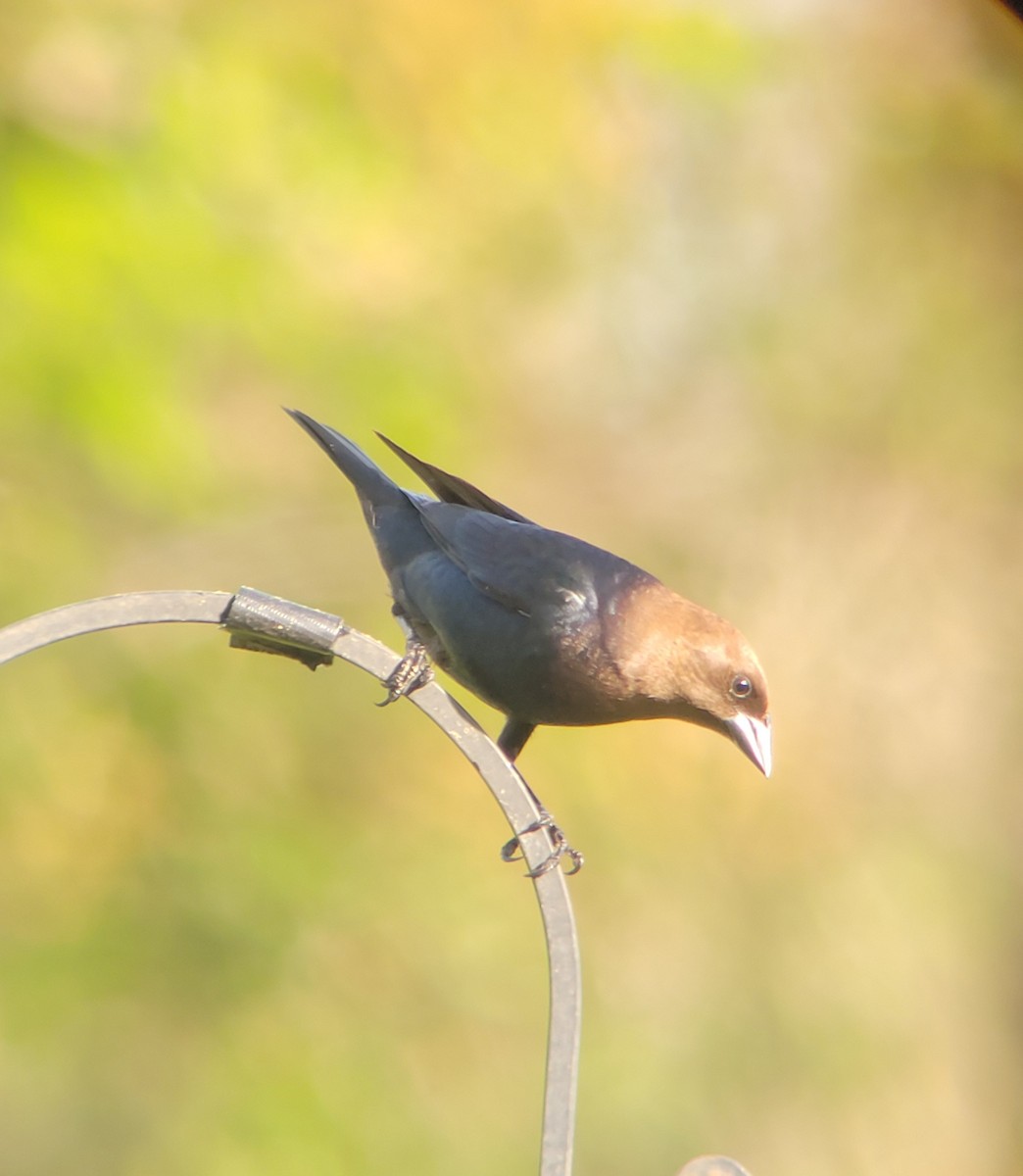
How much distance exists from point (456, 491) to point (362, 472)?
271mm

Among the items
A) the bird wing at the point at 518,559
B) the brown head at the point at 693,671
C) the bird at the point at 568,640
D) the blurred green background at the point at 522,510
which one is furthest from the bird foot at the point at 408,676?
the blurred green background at the point at 522,510

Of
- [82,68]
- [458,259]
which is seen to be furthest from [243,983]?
[82,68]

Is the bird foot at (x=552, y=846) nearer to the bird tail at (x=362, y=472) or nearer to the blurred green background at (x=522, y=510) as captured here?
the bird tail at (x=362, y=472)

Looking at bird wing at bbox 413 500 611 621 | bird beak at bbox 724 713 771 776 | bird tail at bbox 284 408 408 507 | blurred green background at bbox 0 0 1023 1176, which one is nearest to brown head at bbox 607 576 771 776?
bird beak at bbox 724 713 771 776

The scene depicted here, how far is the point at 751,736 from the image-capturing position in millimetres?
3316

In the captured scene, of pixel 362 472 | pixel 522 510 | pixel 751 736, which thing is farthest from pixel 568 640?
pixel 522 510

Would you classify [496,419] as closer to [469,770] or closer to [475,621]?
[469,770]

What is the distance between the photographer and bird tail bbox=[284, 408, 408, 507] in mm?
3627

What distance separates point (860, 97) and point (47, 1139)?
19.1ft

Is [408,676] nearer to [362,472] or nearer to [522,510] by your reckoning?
[362,472]

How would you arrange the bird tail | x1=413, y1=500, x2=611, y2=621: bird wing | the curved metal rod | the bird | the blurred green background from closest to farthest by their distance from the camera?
1. the curved metal rod
2. the bird
3. x1=413, y1=500, x2=611, y2=621: bird wing
4. the bird tail
5. the blurred green background

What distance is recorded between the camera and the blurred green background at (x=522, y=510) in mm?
5090

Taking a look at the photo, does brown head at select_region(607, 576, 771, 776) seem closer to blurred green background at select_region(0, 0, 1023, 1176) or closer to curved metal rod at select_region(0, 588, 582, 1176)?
curved metal rod at select_region(0, 588, 582, 1176)

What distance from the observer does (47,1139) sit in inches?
213
